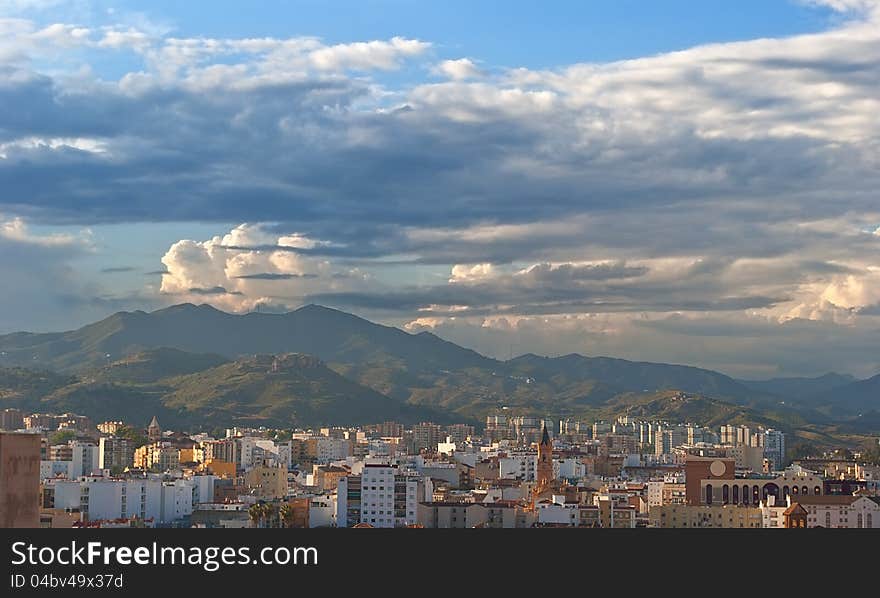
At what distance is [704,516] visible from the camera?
53906mm

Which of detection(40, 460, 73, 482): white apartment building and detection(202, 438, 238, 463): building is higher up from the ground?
detection(202, 438, 238, 463): building

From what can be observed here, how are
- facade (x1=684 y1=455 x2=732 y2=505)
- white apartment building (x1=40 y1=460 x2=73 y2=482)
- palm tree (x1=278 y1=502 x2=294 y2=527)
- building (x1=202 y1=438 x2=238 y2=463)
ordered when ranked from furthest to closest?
building (x1=202 y1=438 x2=238 y2=463) → white apartment building (x1=40 y1=460 x2=73 y2=482) → facade (x1=684 y1=455 x2=732 y2=505) → palm tree (x1=278 y1=502 x2=294 y2=527)

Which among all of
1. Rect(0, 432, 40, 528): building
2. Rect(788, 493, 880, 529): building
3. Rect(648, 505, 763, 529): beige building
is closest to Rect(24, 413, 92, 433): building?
Rect(648, 505, 763, 529): beige building

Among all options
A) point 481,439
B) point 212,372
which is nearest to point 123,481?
point 481,439

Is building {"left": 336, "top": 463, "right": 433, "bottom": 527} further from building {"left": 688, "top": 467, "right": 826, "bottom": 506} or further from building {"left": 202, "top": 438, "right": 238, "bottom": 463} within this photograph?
building {"left": 202, "top": 438, "right": 238, "bottom": 463}

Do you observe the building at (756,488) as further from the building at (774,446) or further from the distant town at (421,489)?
the building at (774,446)

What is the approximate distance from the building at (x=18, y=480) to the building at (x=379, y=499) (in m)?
38.6

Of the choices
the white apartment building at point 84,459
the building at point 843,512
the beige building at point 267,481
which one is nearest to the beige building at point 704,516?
the building at point 843,512

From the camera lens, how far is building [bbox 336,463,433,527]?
5369 cm

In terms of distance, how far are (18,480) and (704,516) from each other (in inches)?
1660

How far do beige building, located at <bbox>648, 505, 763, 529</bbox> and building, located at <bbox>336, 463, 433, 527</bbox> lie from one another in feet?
28.7
